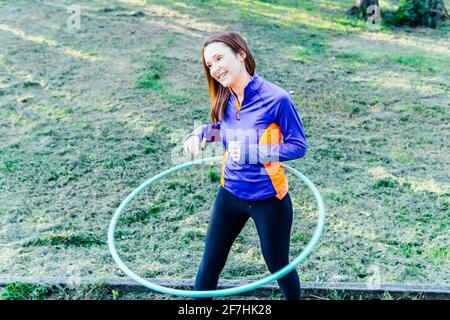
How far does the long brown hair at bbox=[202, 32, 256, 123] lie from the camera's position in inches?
105

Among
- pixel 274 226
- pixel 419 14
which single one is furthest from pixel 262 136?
pixel 419 14

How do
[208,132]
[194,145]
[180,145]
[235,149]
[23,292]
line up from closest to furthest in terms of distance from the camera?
[235,149]
[194,145]
[208,132]
[23,292]
[180,145]

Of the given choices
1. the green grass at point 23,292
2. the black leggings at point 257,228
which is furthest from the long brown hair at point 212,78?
the green grass at point 23,292

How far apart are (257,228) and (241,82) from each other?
79 centimetres

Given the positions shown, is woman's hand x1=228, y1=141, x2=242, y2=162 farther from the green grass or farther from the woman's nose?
the green grass

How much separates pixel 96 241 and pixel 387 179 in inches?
107

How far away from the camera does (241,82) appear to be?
2.71m

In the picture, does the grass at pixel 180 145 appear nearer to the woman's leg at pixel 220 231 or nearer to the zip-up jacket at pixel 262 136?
the woman's leg at pixel 220 231

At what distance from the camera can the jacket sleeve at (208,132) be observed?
291cm

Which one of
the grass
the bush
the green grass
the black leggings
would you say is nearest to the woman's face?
the black leggings

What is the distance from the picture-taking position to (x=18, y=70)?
25.8 ft

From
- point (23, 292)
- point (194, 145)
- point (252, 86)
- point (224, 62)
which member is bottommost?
point (23, 292)

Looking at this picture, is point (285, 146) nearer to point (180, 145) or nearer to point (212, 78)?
point (212, 78)

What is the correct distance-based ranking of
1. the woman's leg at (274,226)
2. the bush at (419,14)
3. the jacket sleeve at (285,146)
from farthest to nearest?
the bush at (419,14) → the woman's leg at (274,226) → the jacket sleeve at (285,146)
